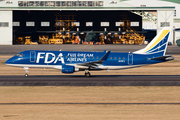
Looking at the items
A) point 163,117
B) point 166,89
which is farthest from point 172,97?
point 163,117

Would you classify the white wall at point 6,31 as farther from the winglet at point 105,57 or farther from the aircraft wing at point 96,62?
the winglet at point 105,57

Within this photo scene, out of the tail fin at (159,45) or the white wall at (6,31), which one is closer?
the tail fin at (159,45)

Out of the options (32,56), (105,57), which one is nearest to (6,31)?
(32,56)

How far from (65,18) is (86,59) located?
84275 millimetres

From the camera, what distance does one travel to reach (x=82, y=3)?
10219 centimetres

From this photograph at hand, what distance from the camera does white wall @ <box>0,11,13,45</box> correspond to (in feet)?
333

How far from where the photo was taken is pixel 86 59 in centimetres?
4269

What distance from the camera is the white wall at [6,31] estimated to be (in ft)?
333

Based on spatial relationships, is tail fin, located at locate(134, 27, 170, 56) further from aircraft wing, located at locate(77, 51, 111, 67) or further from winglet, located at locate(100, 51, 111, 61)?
aircraft wing, located at locate(77, 51, 111, 67)

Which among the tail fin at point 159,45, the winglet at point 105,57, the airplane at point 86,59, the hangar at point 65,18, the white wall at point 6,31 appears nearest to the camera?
the winglet at point 105,57

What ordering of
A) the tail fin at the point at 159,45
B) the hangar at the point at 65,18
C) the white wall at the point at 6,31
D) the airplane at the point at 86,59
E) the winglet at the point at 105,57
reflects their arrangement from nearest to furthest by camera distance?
the winglet at the point at 105,57, the airplane at the point at 86,59, the tail fin at the point at 159,45, the hangar at the point at 65,18, the white wall at the point at 6,31

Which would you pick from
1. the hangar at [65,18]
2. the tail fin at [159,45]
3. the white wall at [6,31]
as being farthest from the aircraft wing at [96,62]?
the white wall at [6,31]

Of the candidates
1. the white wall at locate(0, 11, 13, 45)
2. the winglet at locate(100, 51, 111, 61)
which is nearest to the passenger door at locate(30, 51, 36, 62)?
the winglet at locate(100, 51, 111, 61)

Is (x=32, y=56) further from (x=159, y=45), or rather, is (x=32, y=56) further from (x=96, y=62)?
(x=159, y=45)
